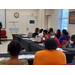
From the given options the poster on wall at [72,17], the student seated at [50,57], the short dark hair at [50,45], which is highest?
the poster on wall at [72,17]

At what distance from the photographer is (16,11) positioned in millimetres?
11883

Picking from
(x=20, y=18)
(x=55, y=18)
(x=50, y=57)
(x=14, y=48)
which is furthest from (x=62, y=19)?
(x=14, y=48)

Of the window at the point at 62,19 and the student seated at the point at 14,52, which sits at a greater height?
the window at the point at 62,19

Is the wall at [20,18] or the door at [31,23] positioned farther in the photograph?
the door at [31,23]

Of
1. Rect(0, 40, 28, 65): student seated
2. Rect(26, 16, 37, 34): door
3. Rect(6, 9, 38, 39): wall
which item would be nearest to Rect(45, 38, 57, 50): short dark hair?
Rect(0, 40, 28, 65): student seated

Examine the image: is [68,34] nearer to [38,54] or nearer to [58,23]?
[58,23]

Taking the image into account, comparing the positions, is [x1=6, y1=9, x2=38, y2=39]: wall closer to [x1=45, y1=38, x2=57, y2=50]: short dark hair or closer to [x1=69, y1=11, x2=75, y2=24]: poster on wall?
[x1=69, y1=11, x2=75, y2=24]: poster on wall

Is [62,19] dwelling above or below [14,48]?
above

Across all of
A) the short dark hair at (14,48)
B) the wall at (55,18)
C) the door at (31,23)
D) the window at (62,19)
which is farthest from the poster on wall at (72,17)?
the door at (31,23)

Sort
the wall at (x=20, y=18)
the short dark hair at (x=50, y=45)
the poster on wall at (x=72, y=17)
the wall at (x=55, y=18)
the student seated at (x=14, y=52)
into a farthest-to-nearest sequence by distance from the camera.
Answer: the wall at (x=20, y=18) < the wall at (x=55, y=18) < the poster on wall at (x=72, y=17) < the short dark hair at (x=50, y=45) < the student seated at (x=14, y=52)

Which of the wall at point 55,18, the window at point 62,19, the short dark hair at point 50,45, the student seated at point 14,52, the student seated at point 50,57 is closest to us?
the student seated at point 14,52

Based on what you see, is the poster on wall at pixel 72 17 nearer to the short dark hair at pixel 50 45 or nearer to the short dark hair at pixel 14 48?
the short dark hair at pixel 50 45

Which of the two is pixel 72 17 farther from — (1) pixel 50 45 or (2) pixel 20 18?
(2) pixel 20 18
